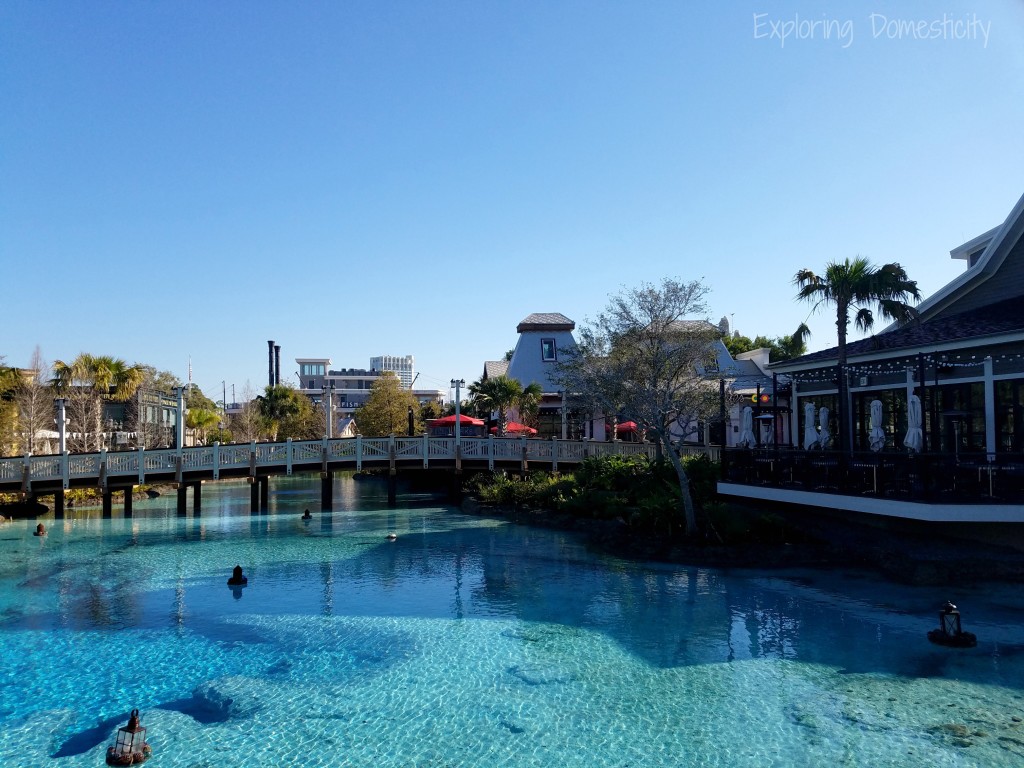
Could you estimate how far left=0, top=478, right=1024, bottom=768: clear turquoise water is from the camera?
8.77 metres

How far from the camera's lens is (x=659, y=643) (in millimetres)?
12625

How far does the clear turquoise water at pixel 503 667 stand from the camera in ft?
28.8

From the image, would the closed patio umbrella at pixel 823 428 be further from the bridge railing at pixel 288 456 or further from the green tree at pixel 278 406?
the green tree at pixel 278 406

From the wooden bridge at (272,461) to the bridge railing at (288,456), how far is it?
0.03 meters

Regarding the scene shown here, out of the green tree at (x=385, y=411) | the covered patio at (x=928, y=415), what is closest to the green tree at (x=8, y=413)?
the green tree at (x=385, y=411)

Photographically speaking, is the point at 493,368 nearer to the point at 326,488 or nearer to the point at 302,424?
the point at 302,424

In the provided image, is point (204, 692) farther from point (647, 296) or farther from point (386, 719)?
point (647, 296)

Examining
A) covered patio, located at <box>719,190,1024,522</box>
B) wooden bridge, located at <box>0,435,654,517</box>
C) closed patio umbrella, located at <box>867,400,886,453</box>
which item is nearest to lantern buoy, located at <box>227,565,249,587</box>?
wooden bridge, located at <box>0,435,654,517</box>

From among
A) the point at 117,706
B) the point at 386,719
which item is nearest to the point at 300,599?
the point at 117,706

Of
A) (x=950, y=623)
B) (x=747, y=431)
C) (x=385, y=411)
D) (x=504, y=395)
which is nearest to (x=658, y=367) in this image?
(x=747, y=431)

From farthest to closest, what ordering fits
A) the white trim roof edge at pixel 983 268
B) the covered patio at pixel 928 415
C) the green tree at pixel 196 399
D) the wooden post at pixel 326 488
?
the green tree at pixel 196 399
the wooden post at pixel 326 488
the white trim roof edge at pixel 983 268
the covered patio at pixel 928 415

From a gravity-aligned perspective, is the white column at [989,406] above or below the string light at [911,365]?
below

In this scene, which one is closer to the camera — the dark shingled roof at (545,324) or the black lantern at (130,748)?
the black lantern at (130,748)

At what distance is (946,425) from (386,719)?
17.2 meters
